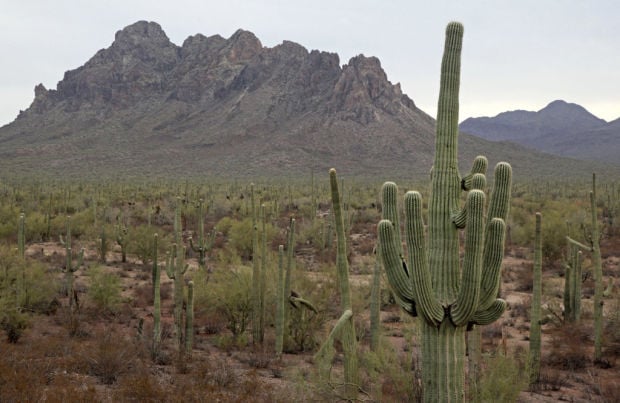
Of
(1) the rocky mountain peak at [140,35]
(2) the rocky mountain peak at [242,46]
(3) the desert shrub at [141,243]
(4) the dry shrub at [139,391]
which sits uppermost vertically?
(1) the rocky mountain peak at [140,35]

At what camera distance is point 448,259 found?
4.82 m

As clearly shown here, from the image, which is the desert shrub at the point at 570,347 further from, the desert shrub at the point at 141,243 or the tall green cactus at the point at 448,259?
the desert shrub at the point at 141,243

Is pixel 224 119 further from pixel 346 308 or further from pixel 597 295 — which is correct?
pixel 346 308

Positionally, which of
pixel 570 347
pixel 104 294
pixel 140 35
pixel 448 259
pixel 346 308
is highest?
pixel 140 35

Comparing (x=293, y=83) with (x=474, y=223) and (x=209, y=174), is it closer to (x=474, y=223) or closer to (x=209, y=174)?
(x=209, y=174)

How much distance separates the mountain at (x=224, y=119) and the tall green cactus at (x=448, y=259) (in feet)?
239

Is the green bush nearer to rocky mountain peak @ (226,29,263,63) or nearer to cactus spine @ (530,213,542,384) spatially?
cactus spine @ (530,213,542,384)

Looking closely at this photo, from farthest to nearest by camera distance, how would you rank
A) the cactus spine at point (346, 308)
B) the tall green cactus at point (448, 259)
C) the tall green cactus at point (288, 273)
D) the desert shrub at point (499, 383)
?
the tall green cactus at point (288, 273) → the desert shrub at point (499, 383) → the cactus spine at point (346, 308) → the tall green cactus at point (448, 259)

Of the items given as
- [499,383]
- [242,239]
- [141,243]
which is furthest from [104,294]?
[499,383]

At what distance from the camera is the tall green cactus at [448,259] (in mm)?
4570

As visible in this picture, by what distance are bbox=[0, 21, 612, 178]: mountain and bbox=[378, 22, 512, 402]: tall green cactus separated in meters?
72.7

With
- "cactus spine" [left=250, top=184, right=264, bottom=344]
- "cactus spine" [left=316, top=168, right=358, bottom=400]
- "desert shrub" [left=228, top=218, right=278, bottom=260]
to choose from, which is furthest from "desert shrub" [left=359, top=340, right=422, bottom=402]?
"desert shrub" [left=228, top=218, right=278, bottom=260]

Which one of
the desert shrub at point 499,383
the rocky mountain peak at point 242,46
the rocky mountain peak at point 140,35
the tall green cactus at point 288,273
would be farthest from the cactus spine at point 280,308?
the rocky mountain peak at point 140,35

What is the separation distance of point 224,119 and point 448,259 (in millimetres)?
113577
